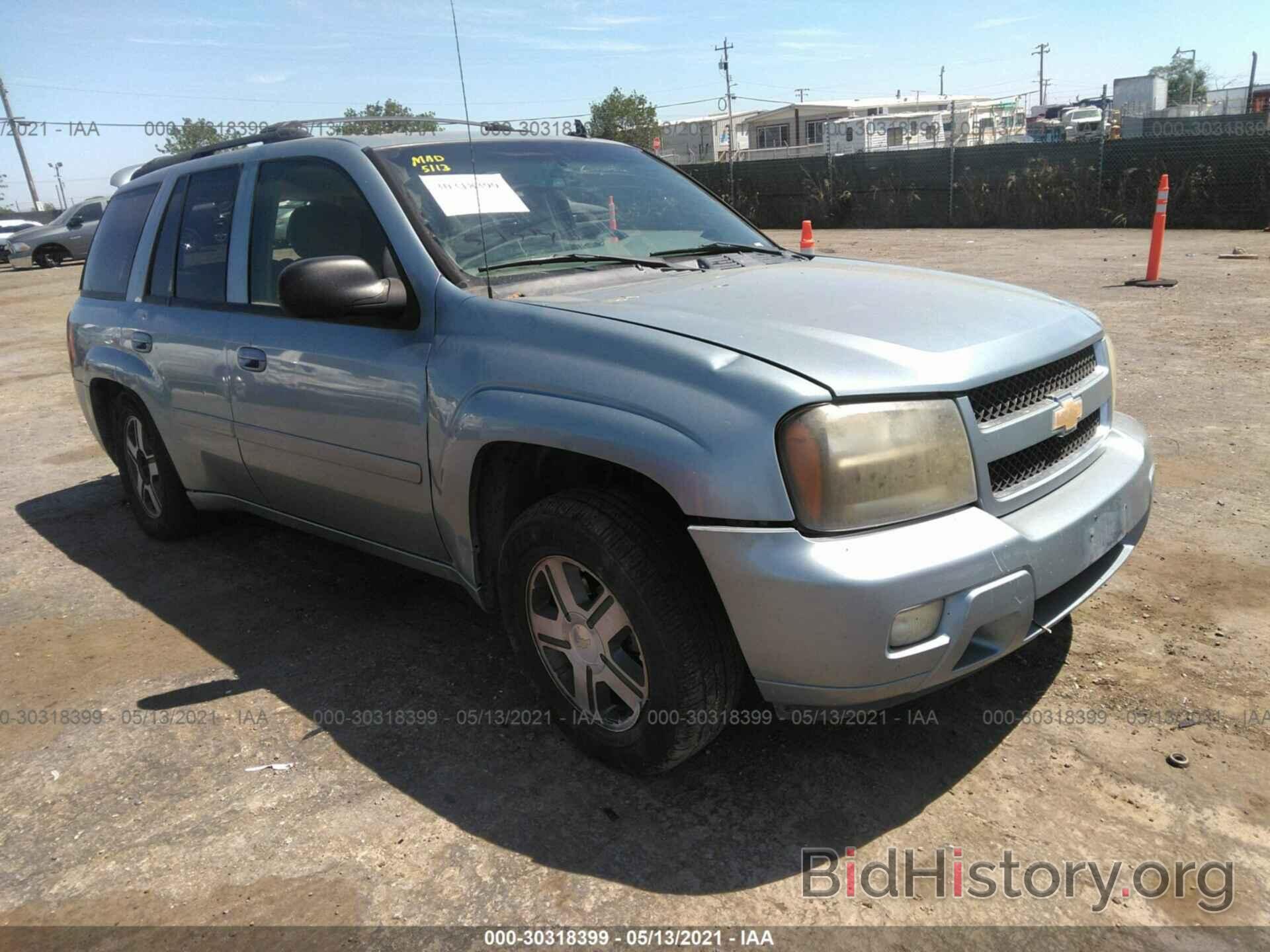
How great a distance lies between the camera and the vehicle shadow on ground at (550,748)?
8.15 feet

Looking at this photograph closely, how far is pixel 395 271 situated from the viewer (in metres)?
3.09

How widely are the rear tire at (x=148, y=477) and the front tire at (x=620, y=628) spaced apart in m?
2.52

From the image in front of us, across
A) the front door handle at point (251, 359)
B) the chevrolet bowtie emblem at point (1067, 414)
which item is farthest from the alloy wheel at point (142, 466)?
the chevrolet bowtie emblem at point (1067, 414)

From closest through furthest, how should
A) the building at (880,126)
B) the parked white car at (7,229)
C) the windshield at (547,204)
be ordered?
1. the windshield at (547,204)
2. the parked white car at (7,229)
3. the building at (880,126)

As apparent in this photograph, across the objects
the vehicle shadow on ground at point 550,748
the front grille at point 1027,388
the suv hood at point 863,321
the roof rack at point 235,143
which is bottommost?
the vehicle shadow on ground at point 550,748

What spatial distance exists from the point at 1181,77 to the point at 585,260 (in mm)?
85730

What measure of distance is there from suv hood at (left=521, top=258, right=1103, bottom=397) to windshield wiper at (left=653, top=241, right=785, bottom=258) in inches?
11.0

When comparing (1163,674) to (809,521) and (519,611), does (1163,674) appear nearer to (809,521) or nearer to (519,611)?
(809,521)

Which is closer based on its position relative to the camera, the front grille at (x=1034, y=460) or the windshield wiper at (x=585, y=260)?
the front grille at (x=1034, y=460)

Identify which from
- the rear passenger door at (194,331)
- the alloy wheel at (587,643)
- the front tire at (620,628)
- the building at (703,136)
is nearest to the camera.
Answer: the front tire at (620,628)

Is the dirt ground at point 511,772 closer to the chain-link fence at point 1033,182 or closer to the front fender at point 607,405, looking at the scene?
the front fender at point 607,405

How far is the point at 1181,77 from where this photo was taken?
7306 centimetres

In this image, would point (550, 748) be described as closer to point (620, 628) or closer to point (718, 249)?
point (620, 628)

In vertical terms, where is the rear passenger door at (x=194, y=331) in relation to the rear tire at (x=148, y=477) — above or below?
above
